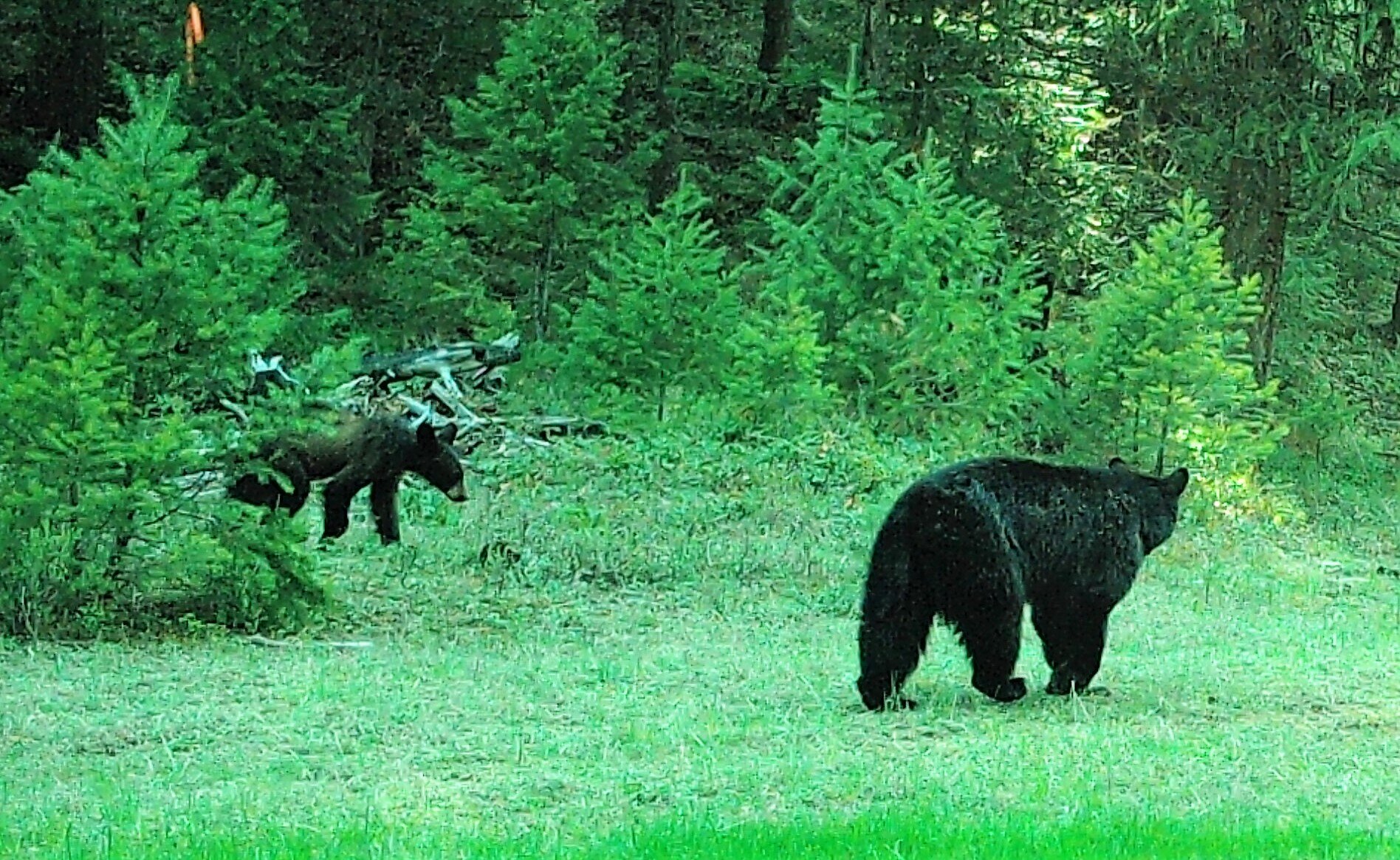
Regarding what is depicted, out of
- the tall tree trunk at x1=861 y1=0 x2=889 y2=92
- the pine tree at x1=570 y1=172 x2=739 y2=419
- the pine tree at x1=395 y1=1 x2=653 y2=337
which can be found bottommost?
the pine tree at x1=570 y1=172 x2=739 y2=419

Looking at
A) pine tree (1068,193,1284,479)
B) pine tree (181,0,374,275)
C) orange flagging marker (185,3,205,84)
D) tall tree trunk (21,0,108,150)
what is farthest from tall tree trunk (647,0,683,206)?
pine tree (1068,193,1284,479)

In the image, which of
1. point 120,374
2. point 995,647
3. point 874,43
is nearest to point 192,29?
point 874,43

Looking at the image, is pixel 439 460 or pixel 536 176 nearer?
pixel 439 460

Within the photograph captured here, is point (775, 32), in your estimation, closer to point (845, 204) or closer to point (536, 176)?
point (536, 176)

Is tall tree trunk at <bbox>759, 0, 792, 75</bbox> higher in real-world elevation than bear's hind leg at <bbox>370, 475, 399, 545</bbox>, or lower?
higher

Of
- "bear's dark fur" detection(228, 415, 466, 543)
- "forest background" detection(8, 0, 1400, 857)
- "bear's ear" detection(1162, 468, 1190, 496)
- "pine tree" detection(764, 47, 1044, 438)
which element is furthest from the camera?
"pine tree" detection(764, 47, 1044, 438)

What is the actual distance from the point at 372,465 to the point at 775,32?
49.2 feet

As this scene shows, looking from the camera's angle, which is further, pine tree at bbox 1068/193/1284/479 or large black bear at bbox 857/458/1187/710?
pine tree at bbox 1068/193/1284/479

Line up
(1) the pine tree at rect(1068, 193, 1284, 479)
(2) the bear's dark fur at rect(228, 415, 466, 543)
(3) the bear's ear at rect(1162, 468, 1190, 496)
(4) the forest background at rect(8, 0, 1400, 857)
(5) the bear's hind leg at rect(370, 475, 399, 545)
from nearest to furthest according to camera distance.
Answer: (4) the forest background at rect(8, 0, 1400, 857), (3) the bear's ear at rect(1162, 468, 1190, 496), (2) the bear's dark fur at rect(228, 415, 466, 543), (5) the bear's hind leg at rect(370, 475, 399, 545), (1) the pine tree at rect(1068, 193, 1284, 479)

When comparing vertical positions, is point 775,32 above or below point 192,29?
above

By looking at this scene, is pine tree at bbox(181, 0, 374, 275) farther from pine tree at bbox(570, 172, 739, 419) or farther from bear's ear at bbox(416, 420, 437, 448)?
bear's ear at bbox(416, 420, 437, 448)

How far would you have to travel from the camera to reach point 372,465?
14609mm

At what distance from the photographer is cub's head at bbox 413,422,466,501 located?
15156mm

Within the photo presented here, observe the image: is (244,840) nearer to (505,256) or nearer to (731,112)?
(505,256)
